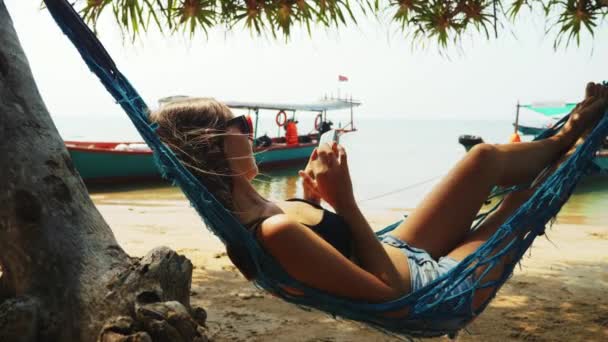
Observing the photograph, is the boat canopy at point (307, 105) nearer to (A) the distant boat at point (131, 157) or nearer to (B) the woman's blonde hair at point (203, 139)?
(A) the distant boat at point (131, 157)

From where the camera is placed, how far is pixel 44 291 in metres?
1.71

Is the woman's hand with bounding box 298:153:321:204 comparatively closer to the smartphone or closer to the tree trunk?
the smartphone

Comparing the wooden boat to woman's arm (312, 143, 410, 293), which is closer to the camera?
woman's arm (312, 143, 410, 293)

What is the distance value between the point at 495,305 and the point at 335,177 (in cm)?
200

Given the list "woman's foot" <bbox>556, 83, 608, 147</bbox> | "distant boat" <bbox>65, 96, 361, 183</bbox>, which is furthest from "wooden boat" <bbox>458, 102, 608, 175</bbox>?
"woman's foot" <bbox>556, 83, 608, 147</bbox>

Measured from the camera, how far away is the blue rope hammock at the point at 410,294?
1586mm

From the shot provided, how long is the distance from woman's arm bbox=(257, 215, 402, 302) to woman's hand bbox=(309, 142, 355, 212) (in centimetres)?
14

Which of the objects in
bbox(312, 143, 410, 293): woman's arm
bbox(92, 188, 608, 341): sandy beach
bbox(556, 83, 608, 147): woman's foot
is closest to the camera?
bbox(312, 143, 410, 293): woman's arm

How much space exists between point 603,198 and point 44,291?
1215cm

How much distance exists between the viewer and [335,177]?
1.62 m

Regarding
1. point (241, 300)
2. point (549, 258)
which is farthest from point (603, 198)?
point (241, 300)

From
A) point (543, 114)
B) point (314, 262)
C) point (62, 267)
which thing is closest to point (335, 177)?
point (314, 262)

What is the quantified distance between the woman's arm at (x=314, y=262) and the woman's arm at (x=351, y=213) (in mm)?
33

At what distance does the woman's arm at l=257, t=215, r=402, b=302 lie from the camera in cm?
151
